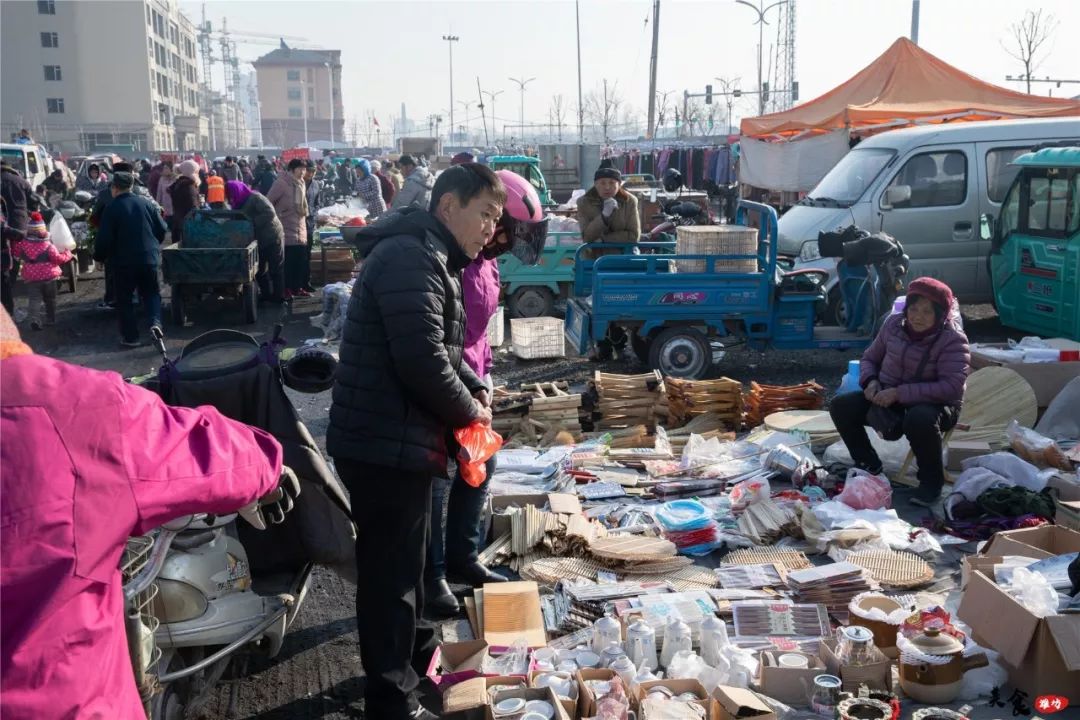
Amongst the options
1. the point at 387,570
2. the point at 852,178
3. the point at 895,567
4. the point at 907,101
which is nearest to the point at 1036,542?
the point at 895,567

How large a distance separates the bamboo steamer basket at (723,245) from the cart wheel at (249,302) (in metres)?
6.33

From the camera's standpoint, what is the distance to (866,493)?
5.96 meters

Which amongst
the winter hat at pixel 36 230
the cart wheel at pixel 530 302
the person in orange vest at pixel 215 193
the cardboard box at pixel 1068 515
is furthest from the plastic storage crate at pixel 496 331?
the person in orange vest at pixel 215 193

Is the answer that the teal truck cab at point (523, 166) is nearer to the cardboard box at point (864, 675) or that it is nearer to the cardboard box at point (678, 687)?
the cardboard box at point (864, 675)

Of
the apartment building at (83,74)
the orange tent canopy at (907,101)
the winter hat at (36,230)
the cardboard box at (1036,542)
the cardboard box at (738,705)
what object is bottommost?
the cardboard box at (738,705)

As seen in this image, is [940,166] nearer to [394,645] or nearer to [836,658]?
[836,658]

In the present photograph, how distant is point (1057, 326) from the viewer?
→ 9703 millimetres

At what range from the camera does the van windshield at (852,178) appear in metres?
12.0

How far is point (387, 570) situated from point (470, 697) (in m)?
0.59

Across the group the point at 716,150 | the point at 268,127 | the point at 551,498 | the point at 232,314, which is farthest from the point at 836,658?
the point at 268,127

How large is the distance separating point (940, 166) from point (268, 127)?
352ft

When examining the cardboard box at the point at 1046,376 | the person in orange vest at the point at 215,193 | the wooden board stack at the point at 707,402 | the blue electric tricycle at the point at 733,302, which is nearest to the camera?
the cardboard box at the point at 1046,376

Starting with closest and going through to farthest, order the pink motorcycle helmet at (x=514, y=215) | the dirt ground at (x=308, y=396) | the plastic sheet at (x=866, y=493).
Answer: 1. the dirt ground at (x=308, y=396)
2. the pink motorcycle helmet at (x=514, y=215)
3. the plastic sheet at (x=866, y=493)

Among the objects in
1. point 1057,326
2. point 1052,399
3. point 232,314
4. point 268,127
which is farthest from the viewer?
point 268,127
